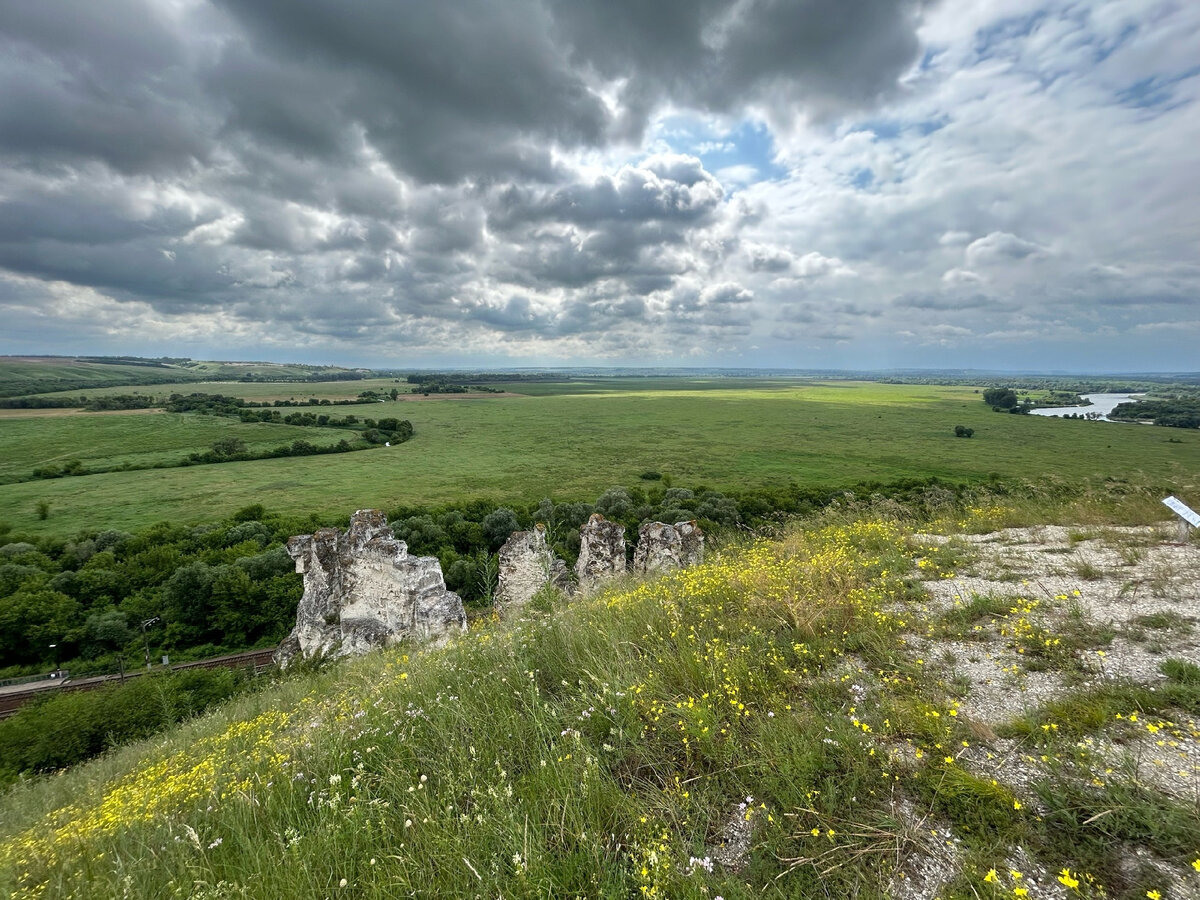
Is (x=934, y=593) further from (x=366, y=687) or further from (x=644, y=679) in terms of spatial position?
(x=366, y=687)

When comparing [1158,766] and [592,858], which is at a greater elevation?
[1158,766]

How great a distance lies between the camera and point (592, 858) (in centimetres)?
320

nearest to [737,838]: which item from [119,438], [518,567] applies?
[518,567]

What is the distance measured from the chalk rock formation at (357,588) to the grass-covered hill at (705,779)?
13.1 metres

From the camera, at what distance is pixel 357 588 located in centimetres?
2227

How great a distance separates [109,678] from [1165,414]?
684 ft

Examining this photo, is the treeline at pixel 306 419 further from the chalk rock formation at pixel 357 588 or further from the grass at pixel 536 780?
the grass at pixel 536 780

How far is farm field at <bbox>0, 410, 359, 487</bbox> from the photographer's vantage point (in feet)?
279

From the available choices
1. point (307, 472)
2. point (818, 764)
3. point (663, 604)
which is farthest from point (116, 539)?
point (818, 764)

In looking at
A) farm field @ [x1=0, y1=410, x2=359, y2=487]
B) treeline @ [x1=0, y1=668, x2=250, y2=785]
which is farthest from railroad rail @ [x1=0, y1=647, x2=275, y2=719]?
farm field @ [x1=0, y1=410, x2=359, y2=487]

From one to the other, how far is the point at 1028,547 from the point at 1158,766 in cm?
686

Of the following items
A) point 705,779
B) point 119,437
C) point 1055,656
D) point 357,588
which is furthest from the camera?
point 119,437

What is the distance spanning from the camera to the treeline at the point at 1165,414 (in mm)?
117875

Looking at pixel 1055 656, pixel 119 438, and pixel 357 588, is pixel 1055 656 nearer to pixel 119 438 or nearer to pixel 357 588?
pixel 357 588
